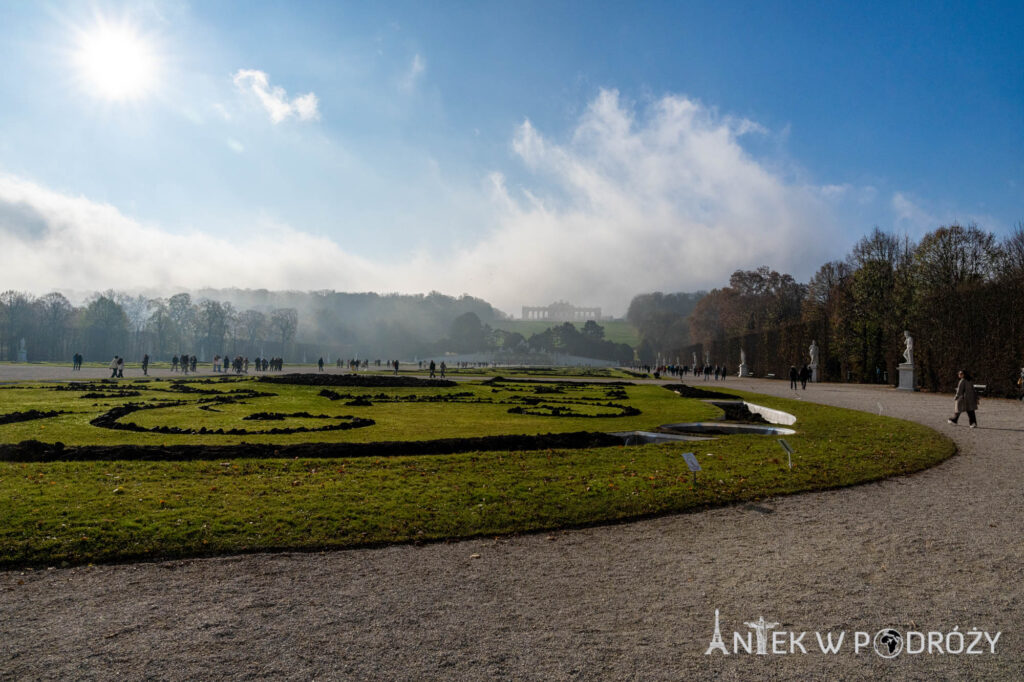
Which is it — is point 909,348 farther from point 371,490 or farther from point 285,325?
point 285,325

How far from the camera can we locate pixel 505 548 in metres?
6.48

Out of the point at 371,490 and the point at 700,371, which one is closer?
the point at 371,490

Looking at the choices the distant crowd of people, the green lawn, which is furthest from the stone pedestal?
the green lawn

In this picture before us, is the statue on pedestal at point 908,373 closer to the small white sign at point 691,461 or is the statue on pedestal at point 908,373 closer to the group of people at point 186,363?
the small white sign at point 691,461

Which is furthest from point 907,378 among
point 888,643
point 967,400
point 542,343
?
point 542,343

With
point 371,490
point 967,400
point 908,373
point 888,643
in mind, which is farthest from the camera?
point 908,373

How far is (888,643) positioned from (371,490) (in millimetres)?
6476

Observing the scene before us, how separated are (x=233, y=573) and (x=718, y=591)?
447cm

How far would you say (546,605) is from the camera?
489 centimetres

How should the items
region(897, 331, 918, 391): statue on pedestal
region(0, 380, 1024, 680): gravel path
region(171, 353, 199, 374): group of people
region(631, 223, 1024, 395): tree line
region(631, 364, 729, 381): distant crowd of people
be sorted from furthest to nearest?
region(631, 364, 729, 381): distant crowd of people < region(171, 353, 199, 374): group of people < region(897, 331, 918, 391): statue on pedestal < region(631, 223, 1024, 395): tree line < region(0, 380, 1024, 680): gravel path

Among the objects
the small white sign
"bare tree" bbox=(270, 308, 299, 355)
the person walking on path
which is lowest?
the small white sign

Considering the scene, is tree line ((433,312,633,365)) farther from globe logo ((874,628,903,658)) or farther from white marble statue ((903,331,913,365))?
globe logo ((874,628,903,658))

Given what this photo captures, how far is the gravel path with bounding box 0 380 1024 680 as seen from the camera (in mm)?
3924

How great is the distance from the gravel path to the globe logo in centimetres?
6
